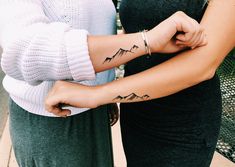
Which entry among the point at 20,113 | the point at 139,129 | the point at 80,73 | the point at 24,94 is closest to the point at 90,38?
the point at 80,73

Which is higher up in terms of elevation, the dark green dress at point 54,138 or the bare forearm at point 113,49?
the bare forearm at point 113,49

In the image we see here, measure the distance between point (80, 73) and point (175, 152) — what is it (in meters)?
0.68

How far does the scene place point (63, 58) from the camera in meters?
1.07

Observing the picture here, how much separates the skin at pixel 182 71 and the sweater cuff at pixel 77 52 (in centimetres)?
11

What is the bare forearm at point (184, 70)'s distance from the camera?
4.01 ft

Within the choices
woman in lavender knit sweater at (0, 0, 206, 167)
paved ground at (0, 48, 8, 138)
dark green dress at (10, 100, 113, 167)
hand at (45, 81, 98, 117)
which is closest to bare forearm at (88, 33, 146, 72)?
woman in lavender knit sweater at (0, 0, 206, 167)

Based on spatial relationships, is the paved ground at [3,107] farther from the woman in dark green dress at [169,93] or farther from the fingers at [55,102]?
the fingers at [55,102]

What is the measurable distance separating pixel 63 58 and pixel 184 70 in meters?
0.42

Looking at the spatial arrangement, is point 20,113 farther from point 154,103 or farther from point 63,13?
point 154,103

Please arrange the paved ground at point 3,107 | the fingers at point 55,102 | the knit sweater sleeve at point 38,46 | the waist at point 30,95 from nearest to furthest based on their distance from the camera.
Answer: the knit sweater sleeve at point 38,46, the fingers at point 55,102, the waist at point 30,95, the paved ground at point 3,107

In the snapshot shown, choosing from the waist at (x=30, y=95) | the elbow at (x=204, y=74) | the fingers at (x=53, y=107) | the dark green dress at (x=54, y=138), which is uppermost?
the elbow at (x=204, y=74)

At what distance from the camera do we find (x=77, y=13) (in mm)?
1279

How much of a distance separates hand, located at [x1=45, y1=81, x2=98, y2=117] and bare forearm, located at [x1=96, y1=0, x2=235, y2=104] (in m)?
0.04

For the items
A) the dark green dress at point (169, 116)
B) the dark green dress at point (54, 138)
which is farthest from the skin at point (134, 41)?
the dark green dress at point (54, 138)
